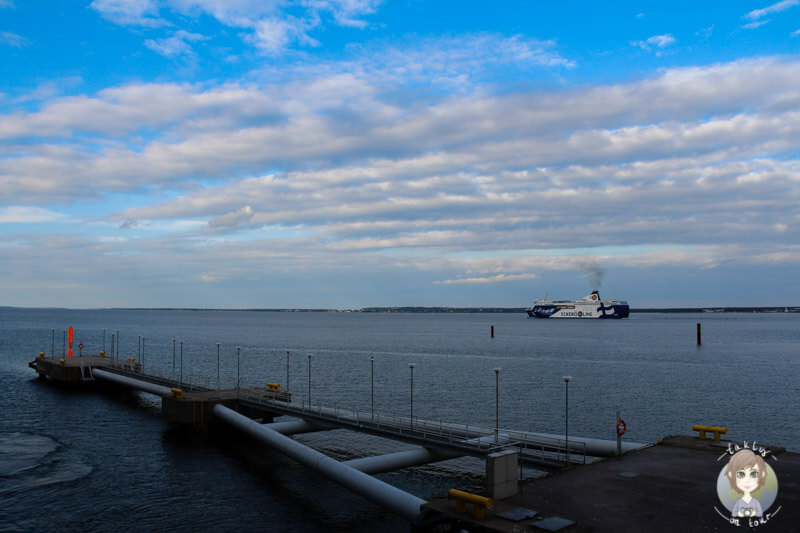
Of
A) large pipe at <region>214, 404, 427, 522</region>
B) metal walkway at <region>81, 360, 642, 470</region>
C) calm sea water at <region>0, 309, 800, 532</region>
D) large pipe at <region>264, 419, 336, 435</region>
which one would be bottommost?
calm sea water at <region>0, 309, 800, 532</region>

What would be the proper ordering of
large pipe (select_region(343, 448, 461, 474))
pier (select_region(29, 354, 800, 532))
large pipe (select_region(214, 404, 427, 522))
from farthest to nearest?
large pipe (select_region(343, 448, 461, 474)), large pipe (select_region(214, 404, 427, 522)), pier (select_region(29, 354, 800, 532))

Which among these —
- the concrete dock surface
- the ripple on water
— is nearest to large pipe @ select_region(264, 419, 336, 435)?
the ripple on water

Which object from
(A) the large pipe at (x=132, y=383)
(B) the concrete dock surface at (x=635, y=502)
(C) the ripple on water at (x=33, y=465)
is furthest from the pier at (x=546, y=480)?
(A) the large pipe at (x=132, y=383)

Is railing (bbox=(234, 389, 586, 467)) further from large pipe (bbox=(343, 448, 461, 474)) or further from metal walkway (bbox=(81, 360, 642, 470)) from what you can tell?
large pipe (bbox=(343, 448, 461, 474))

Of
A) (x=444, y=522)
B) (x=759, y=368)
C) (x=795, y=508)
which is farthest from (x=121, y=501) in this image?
(x=759, y=368)

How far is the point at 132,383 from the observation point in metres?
79.0

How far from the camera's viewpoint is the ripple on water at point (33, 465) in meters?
41.6

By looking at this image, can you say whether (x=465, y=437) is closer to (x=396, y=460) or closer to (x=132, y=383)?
(x=396, y=460)

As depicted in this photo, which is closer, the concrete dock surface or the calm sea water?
the concrete dock surface

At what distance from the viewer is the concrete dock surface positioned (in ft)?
76.5

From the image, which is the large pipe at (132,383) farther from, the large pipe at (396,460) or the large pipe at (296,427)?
the large pipe at (396,460)

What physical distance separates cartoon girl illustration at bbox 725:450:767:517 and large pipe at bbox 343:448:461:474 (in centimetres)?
1949

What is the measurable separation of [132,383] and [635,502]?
70244 mm

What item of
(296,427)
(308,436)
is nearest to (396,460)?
(296,427)
